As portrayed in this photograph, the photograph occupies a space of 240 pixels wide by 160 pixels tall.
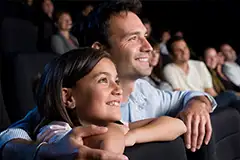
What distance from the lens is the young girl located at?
2.29 ft

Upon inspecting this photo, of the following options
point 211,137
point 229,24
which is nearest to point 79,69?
point 211,137

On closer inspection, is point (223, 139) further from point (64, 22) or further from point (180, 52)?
point (64, 22)

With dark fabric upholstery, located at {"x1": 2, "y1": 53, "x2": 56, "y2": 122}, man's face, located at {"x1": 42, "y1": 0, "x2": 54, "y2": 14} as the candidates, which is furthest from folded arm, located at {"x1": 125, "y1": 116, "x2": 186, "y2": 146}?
man's face, located at {"x1": 42, "y1": 0, "x2": 54, "y2": 14}

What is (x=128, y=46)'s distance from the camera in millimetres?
1009

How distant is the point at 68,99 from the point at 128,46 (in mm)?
322

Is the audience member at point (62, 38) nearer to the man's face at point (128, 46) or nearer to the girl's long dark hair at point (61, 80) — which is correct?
the man's face at point (128, 46)

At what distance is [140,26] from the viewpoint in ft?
3.33

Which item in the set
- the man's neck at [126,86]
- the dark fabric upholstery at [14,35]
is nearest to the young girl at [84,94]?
the man's neck at [126,86]

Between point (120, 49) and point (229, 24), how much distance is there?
4016 millimetres

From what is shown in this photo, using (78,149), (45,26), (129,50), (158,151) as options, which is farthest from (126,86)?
(45,26)

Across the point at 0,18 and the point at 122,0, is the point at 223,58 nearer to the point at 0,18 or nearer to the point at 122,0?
the point at 0,18

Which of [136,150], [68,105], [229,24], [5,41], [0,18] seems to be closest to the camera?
[136,150]

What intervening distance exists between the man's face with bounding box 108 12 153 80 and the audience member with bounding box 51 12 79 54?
6.05ft

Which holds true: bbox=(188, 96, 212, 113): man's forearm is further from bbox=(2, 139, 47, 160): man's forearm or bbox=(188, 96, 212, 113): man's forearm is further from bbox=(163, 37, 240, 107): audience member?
bbox=(163, 37, 240, 107): audience member
